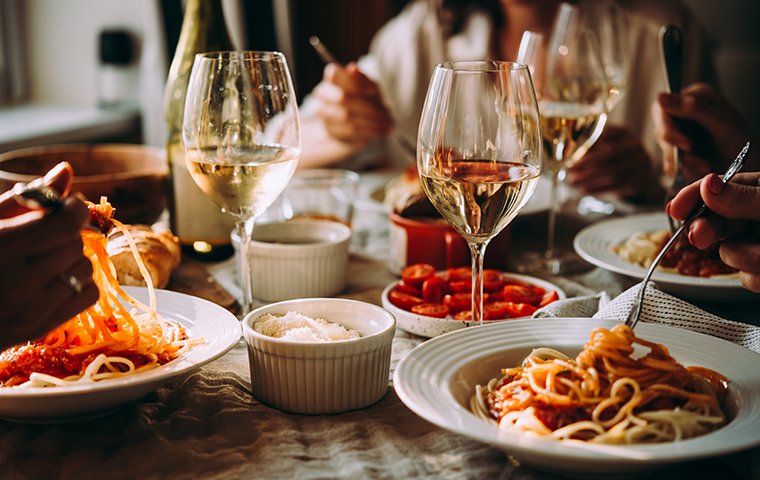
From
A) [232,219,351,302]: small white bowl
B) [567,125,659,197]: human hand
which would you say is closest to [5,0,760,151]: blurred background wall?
[567,125,659,197]: human hand

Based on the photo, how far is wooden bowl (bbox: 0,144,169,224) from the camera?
1.47m

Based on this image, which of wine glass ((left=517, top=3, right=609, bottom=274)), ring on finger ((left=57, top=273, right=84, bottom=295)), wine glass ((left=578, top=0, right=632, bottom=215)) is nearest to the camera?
ring on finger ((left=57, top=273, right=84, bottom=295))

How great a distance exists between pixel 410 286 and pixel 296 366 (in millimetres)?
366

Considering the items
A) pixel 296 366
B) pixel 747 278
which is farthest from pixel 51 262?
pixel 747 278

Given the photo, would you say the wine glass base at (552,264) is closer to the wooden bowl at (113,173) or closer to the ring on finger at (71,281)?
the wooden bowl at (113,173)

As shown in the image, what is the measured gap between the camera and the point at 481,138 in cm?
95

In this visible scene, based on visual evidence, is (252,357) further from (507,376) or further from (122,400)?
(507,376)

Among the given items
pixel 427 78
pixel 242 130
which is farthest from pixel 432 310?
pixel 427 78

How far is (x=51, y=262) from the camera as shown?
769 mm

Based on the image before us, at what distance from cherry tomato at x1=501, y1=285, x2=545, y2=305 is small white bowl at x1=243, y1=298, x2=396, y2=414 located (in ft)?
0.99

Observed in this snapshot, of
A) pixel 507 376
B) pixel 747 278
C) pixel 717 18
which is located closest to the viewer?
pixel 507 376

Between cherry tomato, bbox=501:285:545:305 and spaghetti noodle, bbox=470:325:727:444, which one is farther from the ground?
Result: spaghetti noodle, bbox=470:325:727:444

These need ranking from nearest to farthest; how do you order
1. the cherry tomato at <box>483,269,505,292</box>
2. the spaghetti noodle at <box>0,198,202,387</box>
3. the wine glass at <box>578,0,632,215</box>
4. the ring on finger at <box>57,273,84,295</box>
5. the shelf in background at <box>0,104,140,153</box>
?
the ring on finger at <box>57,273,84,295</box>, the spaghetti noodle at <box>0,198,202,387</box>, the cherry tomato at <box>483,269,505,292</box>, the wine glass at <box>578,0,632,215</box>, the shelf in background at <box>0,104,140,153</box>

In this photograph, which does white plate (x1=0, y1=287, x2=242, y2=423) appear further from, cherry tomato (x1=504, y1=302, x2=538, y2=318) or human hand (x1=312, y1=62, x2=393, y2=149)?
human hand (x1=312, y1=62, x2=393, y2=149)
